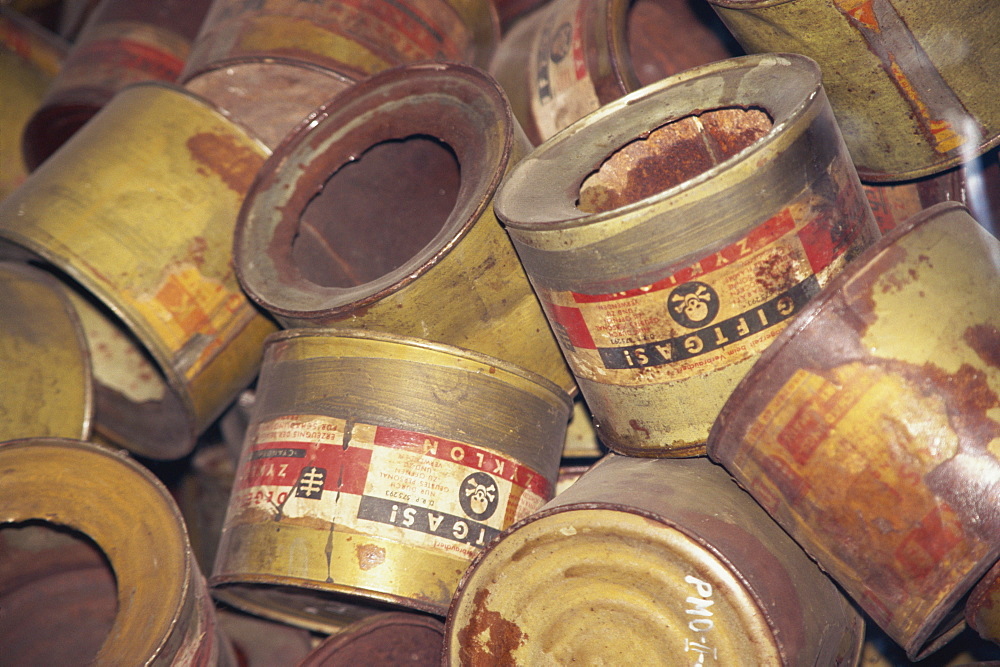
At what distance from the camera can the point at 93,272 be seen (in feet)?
6.84

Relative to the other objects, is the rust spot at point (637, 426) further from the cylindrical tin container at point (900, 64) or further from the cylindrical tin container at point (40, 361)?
the cylindrical tin container at point (40, 361)

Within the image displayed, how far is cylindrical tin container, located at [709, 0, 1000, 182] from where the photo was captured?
65.0 inches

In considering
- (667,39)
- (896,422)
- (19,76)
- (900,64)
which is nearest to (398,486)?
(896,422)

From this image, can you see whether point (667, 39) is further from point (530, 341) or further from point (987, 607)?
point (987, 607)

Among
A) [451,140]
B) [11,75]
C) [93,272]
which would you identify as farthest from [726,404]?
[11,75]

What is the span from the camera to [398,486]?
5.55 feet

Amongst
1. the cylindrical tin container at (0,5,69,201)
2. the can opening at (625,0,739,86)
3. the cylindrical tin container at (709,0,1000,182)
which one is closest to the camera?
the cylindrical tin container at (709,0,1000,182)

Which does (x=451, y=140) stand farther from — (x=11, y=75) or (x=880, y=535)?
(x=11, y=75)

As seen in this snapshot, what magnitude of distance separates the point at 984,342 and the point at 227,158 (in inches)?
74.2

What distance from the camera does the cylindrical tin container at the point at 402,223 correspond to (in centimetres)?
175

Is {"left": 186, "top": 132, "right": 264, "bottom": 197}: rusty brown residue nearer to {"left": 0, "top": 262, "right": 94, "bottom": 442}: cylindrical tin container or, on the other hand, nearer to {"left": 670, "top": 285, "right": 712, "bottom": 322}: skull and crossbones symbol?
{"left": 0, "top": 262, "right": 94, "bottom": 442}: cylindrical tin container

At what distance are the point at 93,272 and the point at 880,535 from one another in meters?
1.91

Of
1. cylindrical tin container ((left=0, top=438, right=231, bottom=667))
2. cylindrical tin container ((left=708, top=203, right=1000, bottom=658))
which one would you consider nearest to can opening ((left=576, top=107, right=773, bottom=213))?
cylindrical tin container ((left=708, top=203, right=1000, bottom=658))

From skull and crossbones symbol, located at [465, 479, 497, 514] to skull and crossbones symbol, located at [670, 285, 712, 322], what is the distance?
1.96ft
